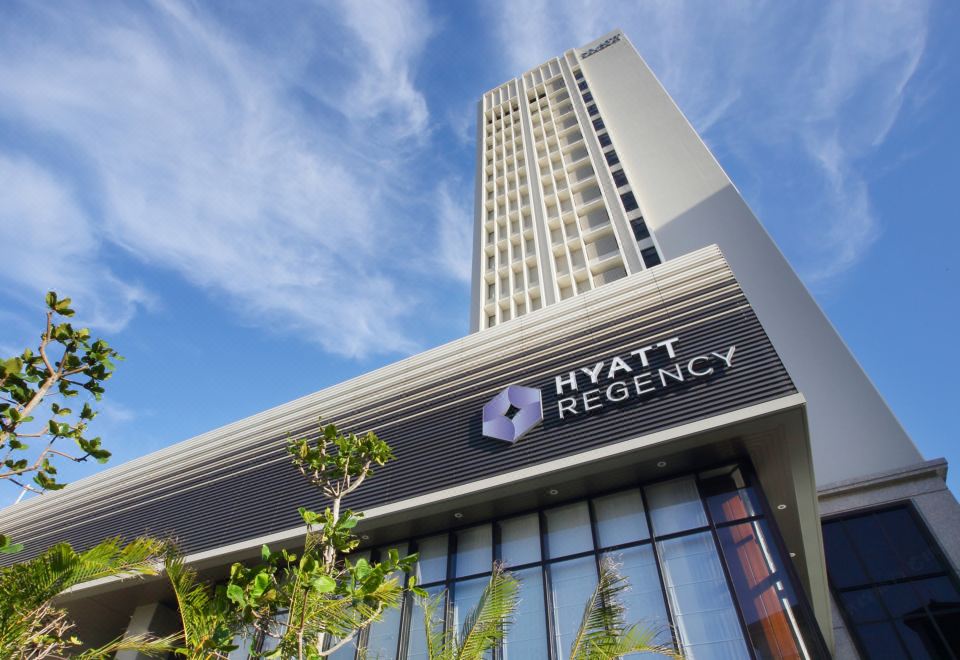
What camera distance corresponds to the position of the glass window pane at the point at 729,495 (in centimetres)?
871

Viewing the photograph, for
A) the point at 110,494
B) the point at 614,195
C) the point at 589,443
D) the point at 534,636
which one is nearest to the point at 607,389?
the point at 589,443

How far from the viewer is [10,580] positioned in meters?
6.16

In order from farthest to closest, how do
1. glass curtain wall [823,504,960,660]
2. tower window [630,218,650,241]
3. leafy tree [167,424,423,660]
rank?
tower window [630,218,650,241]
glass curtain wall [823,504,960,660]
leafy tree [167,424,423,660]

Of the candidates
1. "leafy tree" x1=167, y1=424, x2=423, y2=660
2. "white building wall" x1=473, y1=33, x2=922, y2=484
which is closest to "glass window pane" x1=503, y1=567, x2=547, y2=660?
"leafy tree" x1=167, y1=424, x2=423, y2=660

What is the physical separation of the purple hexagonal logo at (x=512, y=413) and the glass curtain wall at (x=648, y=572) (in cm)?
162

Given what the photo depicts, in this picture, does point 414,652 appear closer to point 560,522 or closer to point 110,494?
point 560,522

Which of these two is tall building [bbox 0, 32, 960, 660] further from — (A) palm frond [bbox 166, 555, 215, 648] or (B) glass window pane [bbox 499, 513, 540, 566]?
(A) palm frond [bbox 166, 555, 215, 648]

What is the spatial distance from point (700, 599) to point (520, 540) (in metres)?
A: 3.31

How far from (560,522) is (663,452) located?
2.38 m

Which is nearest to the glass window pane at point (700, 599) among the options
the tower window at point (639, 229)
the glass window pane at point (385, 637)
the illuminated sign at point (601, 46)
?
the glass window pane at point (385, 637)

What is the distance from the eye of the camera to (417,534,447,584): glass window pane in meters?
10.5

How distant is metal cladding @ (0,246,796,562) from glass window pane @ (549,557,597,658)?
5.99 ft

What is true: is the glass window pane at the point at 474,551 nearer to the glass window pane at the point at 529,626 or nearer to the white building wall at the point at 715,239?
the glass window pane at the point at 529,626

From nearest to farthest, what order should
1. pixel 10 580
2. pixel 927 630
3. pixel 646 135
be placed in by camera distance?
pixel 10 580 → pixel 927 630 → pixel 646 135
